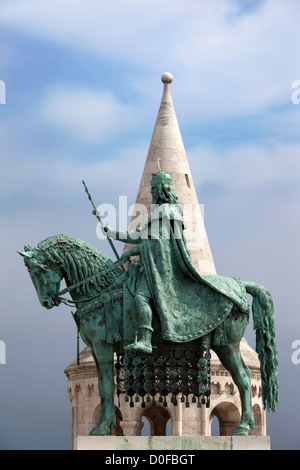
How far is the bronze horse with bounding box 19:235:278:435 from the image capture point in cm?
1784

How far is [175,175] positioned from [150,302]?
15772mm

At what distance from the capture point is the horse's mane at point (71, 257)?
17938 millimetres

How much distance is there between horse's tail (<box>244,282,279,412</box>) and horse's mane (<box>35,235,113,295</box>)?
2549mm

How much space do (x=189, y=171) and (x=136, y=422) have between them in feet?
24.3

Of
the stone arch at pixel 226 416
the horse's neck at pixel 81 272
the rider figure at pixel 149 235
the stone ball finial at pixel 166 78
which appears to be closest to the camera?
the rider figure at pixel 149 235

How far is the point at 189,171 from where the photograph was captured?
3369 centimetres

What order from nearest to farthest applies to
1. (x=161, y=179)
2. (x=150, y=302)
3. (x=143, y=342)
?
(x=143, y=342), (x=150, y=302), (x=161, y=179)

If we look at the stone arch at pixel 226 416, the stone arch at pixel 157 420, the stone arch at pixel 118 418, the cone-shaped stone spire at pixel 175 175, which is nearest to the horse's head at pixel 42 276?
the cone-shaped stone spire at pixel 175 175

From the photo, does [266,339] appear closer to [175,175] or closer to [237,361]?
[237,361]

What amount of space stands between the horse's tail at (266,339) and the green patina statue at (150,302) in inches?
1.7

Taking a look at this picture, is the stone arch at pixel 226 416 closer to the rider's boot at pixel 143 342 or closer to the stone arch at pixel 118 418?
the stone arch at pixel 118 418

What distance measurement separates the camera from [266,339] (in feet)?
60.4

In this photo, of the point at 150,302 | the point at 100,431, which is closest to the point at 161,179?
the point at 150,302
